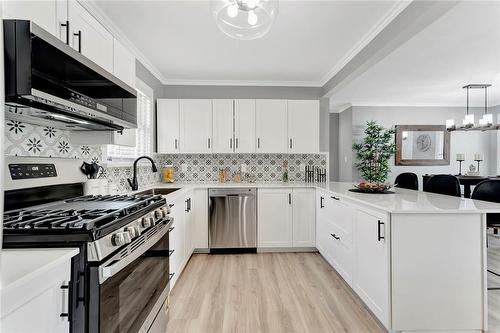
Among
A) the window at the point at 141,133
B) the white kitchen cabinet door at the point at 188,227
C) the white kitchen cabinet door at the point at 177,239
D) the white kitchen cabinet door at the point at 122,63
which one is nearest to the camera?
the white kitchen cabinet door at the point at 122,63

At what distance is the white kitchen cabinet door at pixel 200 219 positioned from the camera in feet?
12.2

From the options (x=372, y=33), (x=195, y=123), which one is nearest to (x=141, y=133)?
(x=195, y=123)

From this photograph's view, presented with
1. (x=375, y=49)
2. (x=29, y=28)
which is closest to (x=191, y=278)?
(x=29, y=28)

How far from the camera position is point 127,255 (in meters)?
1.30

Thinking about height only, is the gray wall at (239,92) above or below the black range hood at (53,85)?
above

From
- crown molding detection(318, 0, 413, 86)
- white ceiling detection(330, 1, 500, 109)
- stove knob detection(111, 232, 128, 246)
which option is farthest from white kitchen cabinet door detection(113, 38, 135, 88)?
white ceiling detection(330, 1, 500, 109)

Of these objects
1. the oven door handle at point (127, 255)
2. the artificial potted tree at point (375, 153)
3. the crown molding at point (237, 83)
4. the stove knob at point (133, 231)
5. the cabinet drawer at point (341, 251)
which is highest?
the crown molding at point (237, 83)

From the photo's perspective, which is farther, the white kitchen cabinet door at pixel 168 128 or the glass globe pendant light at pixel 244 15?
the white kitchen cabinet door at pixel 168 128

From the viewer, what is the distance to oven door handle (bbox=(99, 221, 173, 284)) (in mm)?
1100

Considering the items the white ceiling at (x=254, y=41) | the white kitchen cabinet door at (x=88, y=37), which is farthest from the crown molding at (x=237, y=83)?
the white kitchen cabinet door at (x=88, y=37)

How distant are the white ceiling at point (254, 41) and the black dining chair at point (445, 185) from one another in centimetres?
203

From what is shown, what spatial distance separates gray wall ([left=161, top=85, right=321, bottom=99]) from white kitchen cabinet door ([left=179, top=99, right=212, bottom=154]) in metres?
0.34

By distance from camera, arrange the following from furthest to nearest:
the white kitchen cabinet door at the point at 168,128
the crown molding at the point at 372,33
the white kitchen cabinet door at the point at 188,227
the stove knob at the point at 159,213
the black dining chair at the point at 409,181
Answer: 1. the black dining chair at the point at 409,181
2. the white kitchen cabinet door at the point at 168,128
3. the white kitchen cabinet door at the point at 188,227
4. the crown molding at the point at 372,33
5. the stove knob at the point at 159,213

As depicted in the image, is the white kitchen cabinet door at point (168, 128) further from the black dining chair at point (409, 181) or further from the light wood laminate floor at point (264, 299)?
the black dining chair at point (409, 181)
